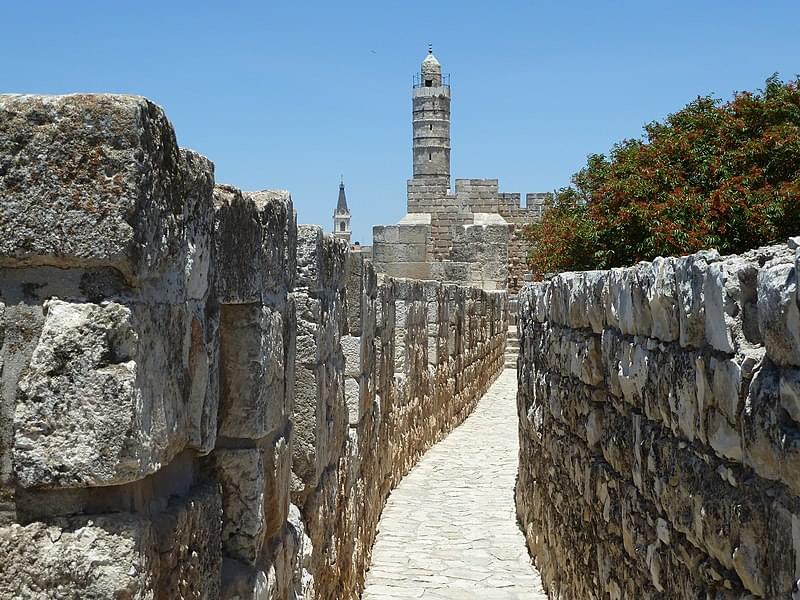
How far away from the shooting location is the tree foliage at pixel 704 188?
10.3 metres

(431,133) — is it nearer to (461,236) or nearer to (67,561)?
(461,236)

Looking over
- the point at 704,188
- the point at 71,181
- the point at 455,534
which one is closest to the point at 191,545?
the point at 71,181

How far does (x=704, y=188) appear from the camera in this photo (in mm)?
11227

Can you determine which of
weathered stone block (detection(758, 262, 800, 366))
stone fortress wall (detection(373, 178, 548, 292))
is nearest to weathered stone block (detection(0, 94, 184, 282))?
weathered stone block (detection(758, 262, 800, 366))

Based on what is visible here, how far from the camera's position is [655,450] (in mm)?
3158

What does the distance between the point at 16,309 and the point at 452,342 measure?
37.3 ft

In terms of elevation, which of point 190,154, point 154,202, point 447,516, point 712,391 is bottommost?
point 447,516

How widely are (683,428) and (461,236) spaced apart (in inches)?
924

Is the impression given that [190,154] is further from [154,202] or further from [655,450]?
[655,450]

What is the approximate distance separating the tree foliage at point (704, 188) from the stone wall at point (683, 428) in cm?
561

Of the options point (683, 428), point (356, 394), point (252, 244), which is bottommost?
point (356, 394)

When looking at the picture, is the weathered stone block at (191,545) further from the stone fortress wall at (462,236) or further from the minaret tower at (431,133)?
the minaret tower at (431,133)

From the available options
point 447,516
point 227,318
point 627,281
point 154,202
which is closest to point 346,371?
point 447,516

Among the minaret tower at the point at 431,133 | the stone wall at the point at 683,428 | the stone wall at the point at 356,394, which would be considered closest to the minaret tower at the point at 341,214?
the minaret tower at the point at 431,133
